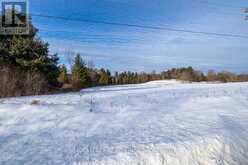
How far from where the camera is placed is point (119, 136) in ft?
14.6

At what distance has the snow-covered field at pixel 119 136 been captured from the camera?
3.56 metres

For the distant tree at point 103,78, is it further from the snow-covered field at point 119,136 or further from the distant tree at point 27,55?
the snow-covered field at point 119,136

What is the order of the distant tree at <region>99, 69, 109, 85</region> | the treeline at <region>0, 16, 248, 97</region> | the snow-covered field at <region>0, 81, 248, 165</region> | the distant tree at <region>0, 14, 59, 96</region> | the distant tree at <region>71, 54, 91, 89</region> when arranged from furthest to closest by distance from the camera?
the distant tree at <region>99, 69, 109, 85</region>, the distant tree at <region>71, 54, 91, 89</region>, the distant tree at <region>0, 14, 59, 96</region>, the treeline at <region>0, 16, 248, 97</region>, the snow-covered field at <region>0, 81, 248, 165</region>

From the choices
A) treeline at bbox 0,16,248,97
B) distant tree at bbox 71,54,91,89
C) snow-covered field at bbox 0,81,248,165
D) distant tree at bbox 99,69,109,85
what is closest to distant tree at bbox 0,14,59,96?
treeline at bbox 0,16,248,97

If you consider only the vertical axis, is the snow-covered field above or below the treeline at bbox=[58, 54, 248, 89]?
below

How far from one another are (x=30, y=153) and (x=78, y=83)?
27.1 metres

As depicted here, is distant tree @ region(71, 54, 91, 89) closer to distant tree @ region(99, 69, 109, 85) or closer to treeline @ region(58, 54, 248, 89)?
treeline @ region(58, 54, 248, 89)

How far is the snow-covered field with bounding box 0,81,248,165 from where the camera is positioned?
3564 mm

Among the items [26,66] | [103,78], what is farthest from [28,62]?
[103,78]

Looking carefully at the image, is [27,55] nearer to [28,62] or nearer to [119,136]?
[28,62]

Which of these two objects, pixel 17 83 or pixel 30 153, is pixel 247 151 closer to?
pixel 30 153

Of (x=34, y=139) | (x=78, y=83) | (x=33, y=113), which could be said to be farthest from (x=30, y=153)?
(x=78, y=83)

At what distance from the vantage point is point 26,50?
593 inches

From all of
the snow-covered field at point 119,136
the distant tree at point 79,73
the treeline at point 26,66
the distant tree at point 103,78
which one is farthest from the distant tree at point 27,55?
the distant tree at point 103,78
